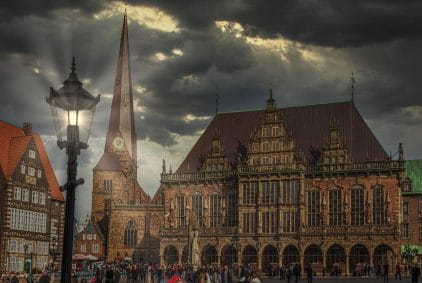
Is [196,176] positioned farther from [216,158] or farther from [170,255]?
[170,255]

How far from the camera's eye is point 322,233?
63.0m

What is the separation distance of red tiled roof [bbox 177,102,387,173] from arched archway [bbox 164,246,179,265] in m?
8.33

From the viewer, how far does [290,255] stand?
64.9 metres

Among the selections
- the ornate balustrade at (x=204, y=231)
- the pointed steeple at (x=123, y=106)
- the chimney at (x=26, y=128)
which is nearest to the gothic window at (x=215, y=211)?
the ornate balustrade at (x=204, y=231)

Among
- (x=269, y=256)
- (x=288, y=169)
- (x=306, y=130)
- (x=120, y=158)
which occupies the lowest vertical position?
(x=269, y=256)

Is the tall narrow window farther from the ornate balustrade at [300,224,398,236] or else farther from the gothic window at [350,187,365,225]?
the gothic window at [350,187,365,225]

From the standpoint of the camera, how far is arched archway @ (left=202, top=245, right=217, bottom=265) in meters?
68.6

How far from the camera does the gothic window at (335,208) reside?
2516 inches

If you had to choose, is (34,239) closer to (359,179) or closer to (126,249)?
(126,249)

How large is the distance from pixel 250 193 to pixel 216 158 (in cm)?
611

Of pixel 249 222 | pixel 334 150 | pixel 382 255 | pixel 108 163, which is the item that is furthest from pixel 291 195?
pixel 108 163

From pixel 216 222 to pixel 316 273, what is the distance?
44.3 ft

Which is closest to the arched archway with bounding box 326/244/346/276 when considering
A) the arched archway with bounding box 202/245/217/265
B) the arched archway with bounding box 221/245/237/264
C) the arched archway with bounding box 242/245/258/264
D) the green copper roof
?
the arched archway with bounding box 242/245/258/264

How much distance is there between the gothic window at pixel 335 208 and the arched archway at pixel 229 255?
395 inches
